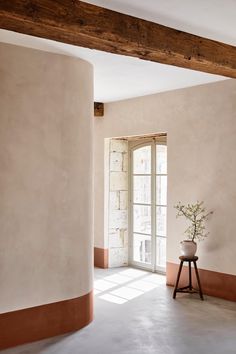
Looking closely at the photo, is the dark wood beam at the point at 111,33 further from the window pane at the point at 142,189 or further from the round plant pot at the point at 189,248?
the window pane at the point at 142,189

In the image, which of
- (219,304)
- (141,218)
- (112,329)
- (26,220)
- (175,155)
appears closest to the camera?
(26,220)

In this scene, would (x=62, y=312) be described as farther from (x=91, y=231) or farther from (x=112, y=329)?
(x=91, y=231)

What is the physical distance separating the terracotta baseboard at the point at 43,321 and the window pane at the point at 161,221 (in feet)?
8.68

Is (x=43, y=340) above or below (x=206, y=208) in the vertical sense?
below

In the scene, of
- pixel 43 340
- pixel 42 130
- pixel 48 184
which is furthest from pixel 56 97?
pixel 43 340

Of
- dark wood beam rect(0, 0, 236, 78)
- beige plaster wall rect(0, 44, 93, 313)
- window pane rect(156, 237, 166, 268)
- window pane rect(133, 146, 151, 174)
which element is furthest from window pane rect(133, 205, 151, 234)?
dark wood beam rect(0, 0, 236, 78)

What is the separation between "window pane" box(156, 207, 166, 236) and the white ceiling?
77.1 inches

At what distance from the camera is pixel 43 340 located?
4.33 metres

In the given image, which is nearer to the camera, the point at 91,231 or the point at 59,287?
the point at 59,287

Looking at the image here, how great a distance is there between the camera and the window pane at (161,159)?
23.7ft

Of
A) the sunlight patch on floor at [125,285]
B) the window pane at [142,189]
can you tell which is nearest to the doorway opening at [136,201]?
the window pane at [142,189]

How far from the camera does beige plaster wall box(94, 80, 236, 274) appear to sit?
576 centimetres

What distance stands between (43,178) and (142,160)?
3.49 metres

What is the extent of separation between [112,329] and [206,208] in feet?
7.32
